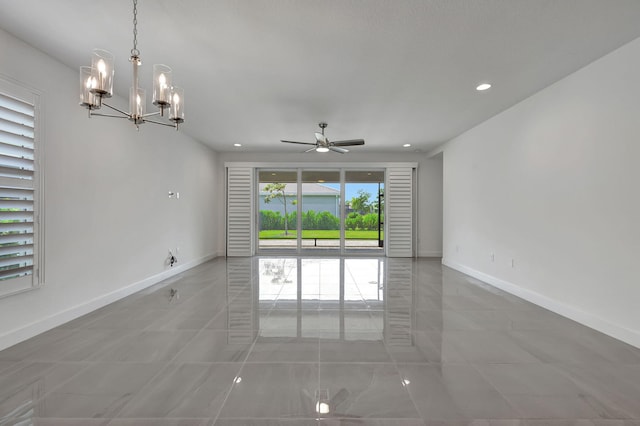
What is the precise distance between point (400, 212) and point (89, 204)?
20.5ft

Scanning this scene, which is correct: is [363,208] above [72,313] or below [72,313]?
above

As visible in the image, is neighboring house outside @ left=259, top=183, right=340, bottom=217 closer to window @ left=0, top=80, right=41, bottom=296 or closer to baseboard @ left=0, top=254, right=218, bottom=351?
baseboard @ left=0, top=254, right=218, bottom=351

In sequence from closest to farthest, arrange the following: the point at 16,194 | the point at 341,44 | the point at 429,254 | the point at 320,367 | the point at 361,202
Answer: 1. the point at 320,367
2. the point at 16,194
3. the point at 341,44
4. the point at 429,254
5. the point at 361,202

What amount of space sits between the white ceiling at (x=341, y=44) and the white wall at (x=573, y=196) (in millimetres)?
318

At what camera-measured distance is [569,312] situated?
11.0ft

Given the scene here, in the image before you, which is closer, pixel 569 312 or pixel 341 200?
pixel 569 312

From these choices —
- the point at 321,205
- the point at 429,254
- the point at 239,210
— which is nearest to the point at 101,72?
the point at 239,210

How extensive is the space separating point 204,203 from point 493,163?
5.79 metres

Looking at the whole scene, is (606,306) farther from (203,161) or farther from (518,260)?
(203,161)

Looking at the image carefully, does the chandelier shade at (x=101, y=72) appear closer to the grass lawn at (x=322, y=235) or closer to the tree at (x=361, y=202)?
the grass lawn at (x=322, y=235)

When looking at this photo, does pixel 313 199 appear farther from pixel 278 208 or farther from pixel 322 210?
pixel 278 208

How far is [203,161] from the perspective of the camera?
6.92m

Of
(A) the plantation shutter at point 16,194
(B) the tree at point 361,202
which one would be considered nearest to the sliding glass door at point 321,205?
(B) the tree at point 361,202

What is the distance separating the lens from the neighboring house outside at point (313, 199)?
7973mm
